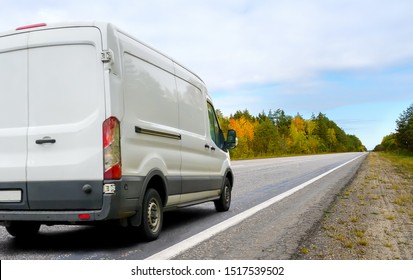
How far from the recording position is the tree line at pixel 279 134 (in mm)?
84500

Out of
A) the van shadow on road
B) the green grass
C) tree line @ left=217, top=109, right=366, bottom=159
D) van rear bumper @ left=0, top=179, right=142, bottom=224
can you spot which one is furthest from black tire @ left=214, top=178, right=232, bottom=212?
tree line @ left=217, top=109, right=366, bottom=159

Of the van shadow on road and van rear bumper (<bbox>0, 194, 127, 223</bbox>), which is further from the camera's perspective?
the van shadow on road

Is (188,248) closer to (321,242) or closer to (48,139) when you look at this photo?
(321,242)

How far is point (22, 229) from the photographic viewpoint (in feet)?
20.3

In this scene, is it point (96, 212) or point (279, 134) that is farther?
point (279, 134)

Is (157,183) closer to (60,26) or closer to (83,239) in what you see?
(83,239)

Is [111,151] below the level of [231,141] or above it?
below

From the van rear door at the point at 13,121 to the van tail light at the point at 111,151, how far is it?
98cm

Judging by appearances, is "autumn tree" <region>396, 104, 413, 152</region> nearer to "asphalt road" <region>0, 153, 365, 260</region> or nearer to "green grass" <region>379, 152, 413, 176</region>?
"green grass" <region>379, 152, 413, 176</region>

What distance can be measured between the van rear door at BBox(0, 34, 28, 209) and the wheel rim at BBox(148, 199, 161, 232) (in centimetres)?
144

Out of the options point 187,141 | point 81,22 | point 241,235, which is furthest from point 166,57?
point 241,235

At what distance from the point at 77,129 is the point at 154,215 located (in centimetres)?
153

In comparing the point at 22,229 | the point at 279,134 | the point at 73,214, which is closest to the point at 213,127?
the point at 22,229

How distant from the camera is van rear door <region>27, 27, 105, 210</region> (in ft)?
16.6
